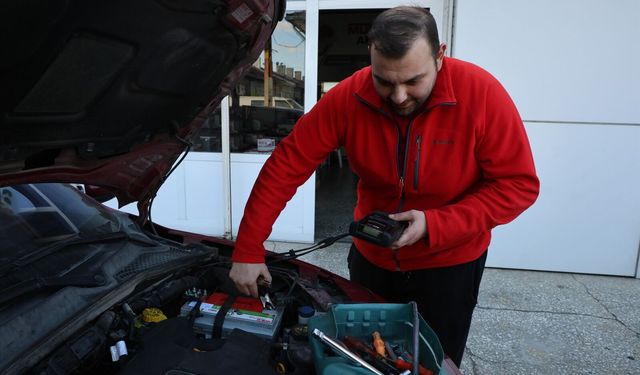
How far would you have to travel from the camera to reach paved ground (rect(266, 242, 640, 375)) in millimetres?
2867

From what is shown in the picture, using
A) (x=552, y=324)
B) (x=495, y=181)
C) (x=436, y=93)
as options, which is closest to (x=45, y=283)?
(x=436, y=93)

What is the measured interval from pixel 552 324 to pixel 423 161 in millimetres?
2382

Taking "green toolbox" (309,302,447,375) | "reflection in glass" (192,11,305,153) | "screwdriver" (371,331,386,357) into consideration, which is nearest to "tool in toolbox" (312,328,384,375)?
"green toolbox" (309,302,447,375)

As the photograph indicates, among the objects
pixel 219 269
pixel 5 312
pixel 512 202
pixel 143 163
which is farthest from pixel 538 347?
pixel 5 312

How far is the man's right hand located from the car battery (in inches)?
3.3

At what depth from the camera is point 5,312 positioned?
4.24 ft

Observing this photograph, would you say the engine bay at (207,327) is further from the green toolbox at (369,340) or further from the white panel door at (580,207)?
the white panel door at (580,207)

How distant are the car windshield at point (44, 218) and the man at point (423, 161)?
0.73 m

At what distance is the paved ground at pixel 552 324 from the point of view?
287 cm

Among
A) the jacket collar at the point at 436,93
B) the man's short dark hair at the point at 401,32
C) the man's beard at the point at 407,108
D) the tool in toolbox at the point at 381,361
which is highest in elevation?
the man's short dark hair at the point at 401,32

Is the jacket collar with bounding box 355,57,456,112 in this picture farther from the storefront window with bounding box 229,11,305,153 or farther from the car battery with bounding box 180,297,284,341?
the storefront window with bounding box 229,11,305,153

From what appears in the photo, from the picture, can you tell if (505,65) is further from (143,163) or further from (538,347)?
(143,163)

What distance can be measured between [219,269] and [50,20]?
1267mm

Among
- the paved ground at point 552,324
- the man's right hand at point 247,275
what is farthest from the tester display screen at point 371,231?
the paved ground at point 552,324
